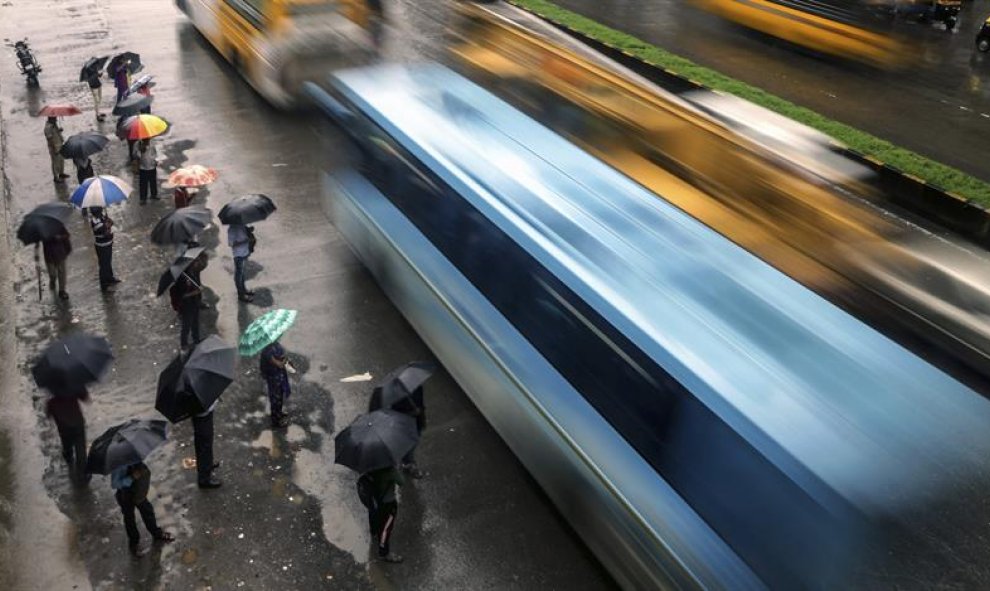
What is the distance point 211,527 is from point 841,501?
5506mm

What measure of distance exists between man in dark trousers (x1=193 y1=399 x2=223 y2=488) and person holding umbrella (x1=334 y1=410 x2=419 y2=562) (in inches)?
64.2

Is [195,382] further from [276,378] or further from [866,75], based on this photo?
[866,75]

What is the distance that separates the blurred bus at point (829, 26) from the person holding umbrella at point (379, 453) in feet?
56.8

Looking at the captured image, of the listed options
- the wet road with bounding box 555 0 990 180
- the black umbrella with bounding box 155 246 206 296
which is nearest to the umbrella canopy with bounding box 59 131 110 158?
the black umbrella with bounding box 155 246 206 296

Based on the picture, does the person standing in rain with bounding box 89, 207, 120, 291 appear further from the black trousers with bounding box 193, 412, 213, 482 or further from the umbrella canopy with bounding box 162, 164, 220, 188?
the black trousers with bounding box 193, 412, 213, 482

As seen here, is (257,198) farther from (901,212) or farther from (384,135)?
→ (901,212)

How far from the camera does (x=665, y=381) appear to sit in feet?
18.7

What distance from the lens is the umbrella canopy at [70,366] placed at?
7.29 m

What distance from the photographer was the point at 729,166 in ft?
28.1

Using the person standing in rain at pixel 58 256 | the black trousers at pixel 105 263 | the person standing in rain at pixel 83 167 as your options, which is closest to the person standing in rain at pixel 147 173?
the person standing in rain at pixel 83 167

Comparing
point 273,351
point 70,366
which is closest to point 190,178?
point 273,351

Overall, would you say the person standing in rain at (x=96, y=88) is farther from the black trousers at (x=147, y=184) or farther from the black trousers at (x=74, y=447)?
the black trousers at (x=74, y=447)

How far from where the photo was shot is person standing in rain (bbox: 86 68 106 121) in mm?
15633

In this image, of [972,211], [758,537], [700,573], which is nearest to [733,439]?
[758,537]
